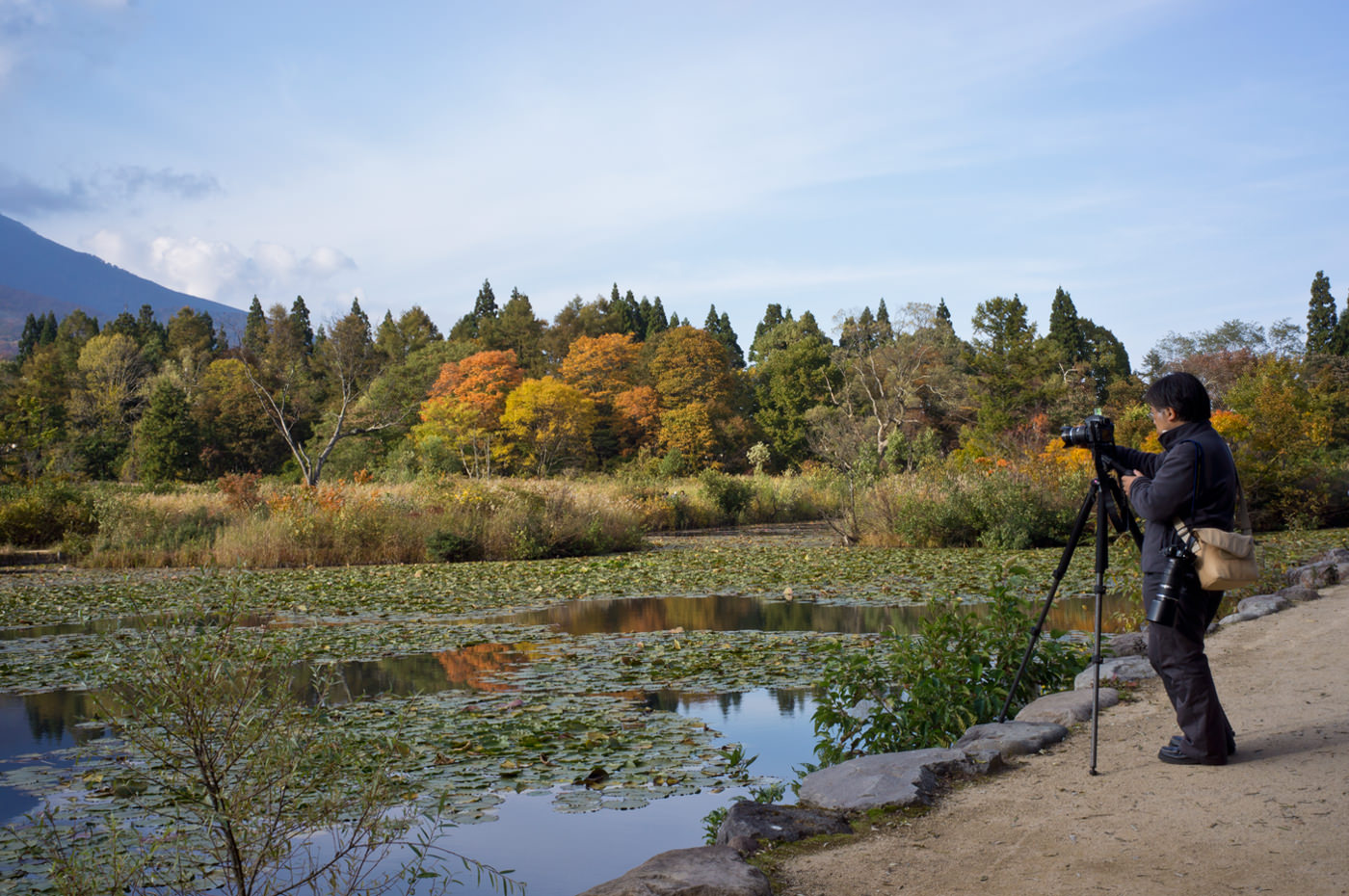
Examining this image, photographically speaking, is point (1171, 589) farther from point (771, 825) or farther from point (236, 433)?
point (236, 433)

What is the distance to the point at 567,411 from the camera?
143 feet

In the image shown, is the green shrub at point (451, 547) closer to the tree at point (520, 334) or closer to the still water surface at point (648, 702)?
the still water surface at point (648, 702)

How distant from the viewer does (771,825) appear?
3.21 m

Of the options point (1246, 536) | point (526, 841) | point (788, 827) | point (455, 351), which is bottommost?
point (526, 841)

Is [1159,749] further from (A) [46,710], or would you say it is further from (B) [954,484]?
(B) [954,484]

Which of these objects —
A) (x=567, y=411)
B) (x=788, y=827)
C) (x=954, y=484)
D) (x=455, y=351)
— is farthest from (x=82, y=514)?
(x=455, y=351)

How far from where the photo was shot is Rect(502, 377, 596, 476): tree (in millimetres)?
43031

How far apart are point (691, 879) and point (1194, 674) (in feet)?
7.11

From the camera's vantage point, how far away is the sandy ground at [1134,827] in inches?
105

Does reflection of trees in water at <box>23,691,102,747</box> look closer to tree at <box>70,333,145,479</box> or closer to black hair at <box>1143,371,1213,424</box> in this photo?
black hair at <box>1143,371,1213,424</box>

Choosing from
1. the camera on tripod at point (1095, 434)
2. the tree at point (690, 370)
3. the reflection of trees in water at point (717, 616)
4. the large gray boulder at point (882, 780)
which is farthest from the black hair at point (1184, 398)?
the tree at point (690, 370)

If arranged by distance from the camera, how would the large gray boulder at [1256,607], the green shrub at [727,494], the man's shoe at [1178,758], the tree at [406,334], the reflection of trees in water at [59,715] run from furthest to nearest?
the tree at [406,334]
the green shrub at [727,494]
the large gray boulder at [1256,607]
the reflection of trees in water at [59,715]
the man's shoe at [1178,758]

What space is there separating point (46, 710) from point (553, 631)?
405cm

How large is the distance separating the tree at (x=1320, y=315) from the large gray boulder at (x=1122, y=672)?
4796 cm
